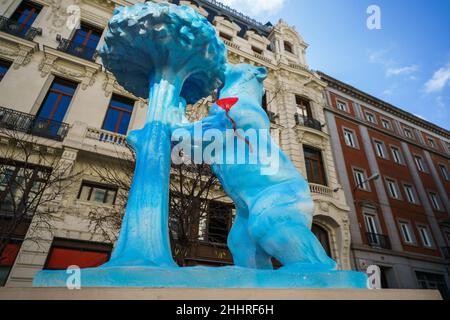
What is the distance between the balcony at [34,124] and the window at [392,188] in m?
18.8

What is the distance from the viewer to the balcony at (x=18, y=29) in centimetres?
1080

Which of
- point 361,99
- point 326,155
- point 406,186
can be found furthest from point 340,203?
point 361,99

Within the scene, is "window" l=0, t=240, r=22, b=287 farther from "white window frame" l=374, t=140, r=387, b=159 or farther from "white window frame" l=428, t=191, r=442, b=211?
"white window frame" l=428, t=191, r=442, b=211

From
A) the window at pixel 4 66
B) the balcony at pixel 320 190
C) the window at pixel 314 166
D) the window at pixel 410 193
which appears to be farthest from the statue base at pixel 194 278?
the window at pixel 410 193

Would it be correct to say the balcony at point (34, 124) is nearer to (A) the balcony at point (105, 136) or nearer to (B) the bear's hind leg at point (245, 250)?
(A) the balcony at point (105, 136)

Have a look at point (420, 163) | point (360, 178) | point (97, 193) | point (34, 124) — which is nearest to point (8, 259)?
point (97, 193)

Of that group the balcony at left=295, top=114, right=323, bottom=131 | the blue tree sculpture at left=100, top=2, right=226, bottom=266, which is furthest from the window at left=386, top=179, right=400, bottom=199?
the blue tree sculpture at left=100, top=2, right=226, bottom=266

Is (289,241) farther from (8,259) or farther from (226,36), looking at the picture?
(226,36)

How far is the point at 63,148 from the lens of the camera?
8.73 meters

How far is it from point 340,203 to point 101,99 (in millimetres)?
12570

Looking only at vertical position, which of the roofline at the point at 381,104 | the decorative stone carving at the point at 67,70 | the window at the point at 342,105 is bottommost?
the decorative stone carving at the point at 67,70

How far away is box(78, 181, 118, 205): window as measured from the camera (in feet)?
29.7
